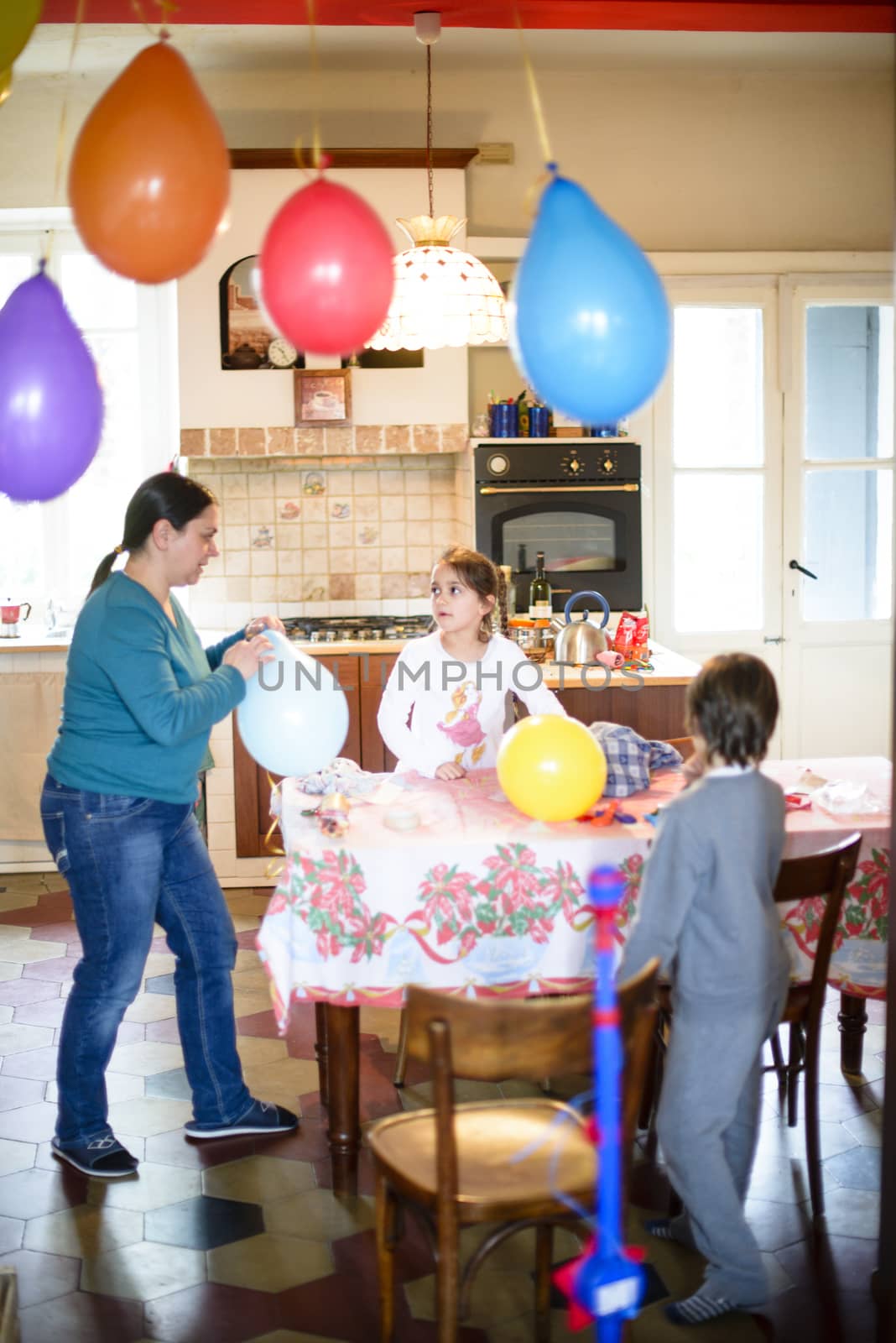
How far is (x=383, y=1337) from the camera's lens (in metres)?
2.22

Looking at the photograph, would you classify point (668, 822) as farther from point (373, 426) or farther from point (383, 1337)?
point (373, 426)

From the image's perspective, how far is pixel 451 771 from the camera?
10.5 ft

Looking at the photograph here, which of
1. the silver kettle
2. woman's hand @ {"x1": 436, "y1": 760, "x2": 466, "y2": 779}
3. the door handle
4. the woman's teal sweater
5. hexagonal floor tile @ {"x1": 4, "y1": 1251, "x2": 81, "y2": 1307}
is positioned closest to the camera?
hexagonal floor tile @ {"x1": 4, "y1": 1251, "x2": 81, "y2": 1307}

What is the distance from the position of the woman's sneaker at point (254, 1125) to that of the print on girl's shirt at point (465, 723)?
37.8 inches

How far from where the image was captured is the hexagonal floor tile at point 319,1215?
2678 millimetres

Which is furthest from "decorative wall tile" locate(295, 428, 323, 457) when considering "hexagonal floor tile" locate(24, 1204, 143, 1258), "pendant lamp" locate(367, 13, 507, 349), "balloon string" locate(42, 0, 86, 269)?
"hexagonal floor tile" locate(24, 1204, 143, 1258)

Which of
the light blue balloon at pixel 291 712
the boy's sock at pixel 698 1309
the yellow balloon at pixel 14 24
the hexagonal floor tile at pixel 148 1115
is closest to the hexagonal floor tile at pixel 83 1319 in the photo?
the hexagonal floor tile at pixel 148 1115

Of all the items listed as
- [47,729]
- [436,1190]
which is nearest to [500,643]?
[436,1190]

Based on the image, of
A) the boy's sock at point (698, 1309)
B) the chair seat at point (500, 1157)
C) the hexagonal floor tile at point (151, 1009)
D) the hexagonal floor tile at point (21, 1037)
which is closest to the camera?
the chair seat at point (500, 1157)

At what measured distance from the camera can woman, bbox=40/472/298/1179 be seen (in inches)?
109

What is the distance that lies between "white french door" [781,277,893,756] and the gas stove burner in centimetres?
161

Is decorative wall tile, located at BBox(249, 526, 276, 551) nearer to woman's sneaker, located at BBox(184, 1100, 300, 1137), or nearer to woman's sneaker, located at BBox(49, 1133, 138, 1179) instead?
woman's sneaker, located at BBox(184, 1100, 300, 1137)

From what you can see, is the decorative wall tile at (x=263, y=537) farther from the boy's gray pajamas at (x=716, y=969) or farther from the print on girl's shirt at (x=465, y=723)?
the boy's gray pajamas at (x=716, y=969)

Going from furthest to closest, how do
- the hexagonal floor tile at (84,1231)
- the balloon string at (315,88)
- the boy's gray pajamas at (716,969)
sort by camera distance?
the hexagonal floor tile at (84,1231), the boy's gray pajamas at (716,969), the balloon string at (315,88)
